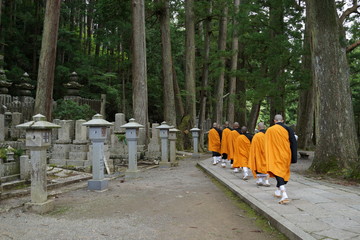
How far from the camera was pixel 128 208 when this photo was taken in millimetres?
6152

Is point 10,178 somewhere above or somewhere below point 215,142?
below

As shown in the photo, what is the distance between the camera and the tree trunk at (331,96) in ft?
31.1

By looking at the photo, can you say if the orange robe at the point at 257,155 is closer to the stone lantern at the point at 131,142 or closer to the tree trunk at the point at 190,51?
the stone lantern at the point at 131,142

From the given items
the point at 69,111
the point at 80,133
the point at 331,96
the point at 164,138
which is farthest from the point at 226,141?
the point at 69,111

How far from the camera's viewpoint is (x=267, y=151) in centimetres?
631

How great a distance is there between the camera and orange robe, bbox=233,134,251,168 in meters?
10.0

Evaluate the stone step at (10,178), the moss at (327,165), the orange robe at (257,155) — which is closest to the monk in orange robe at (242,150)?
the orange robe at (257,155)

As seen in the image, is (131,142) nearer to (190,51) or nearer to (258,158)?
(258,158)

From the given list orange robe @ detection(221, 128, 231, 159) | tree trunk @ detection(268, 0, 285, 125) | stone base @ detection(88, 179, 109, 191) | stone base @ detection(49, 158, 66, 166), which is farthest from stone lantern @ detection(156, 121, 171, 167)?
tree trunk @ detection(268, 0, 285, 125)

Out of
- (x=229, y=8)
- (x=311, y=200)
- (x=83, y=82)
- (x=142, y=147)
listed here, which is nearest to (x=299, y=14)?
(x=229, y=8)

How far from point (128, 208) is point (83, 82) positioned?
65.2 feet

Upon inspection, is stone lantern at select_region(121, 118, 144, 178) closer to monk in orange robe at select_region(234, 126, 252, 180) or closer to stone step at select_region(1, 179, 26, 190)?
monk in orange robe at select_region(234, 126, 252, 180)

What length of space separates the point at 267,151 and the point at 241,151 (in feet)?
12.7

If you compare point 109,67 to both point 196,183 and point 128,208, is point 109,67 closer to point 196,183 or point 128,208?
point 196,183
